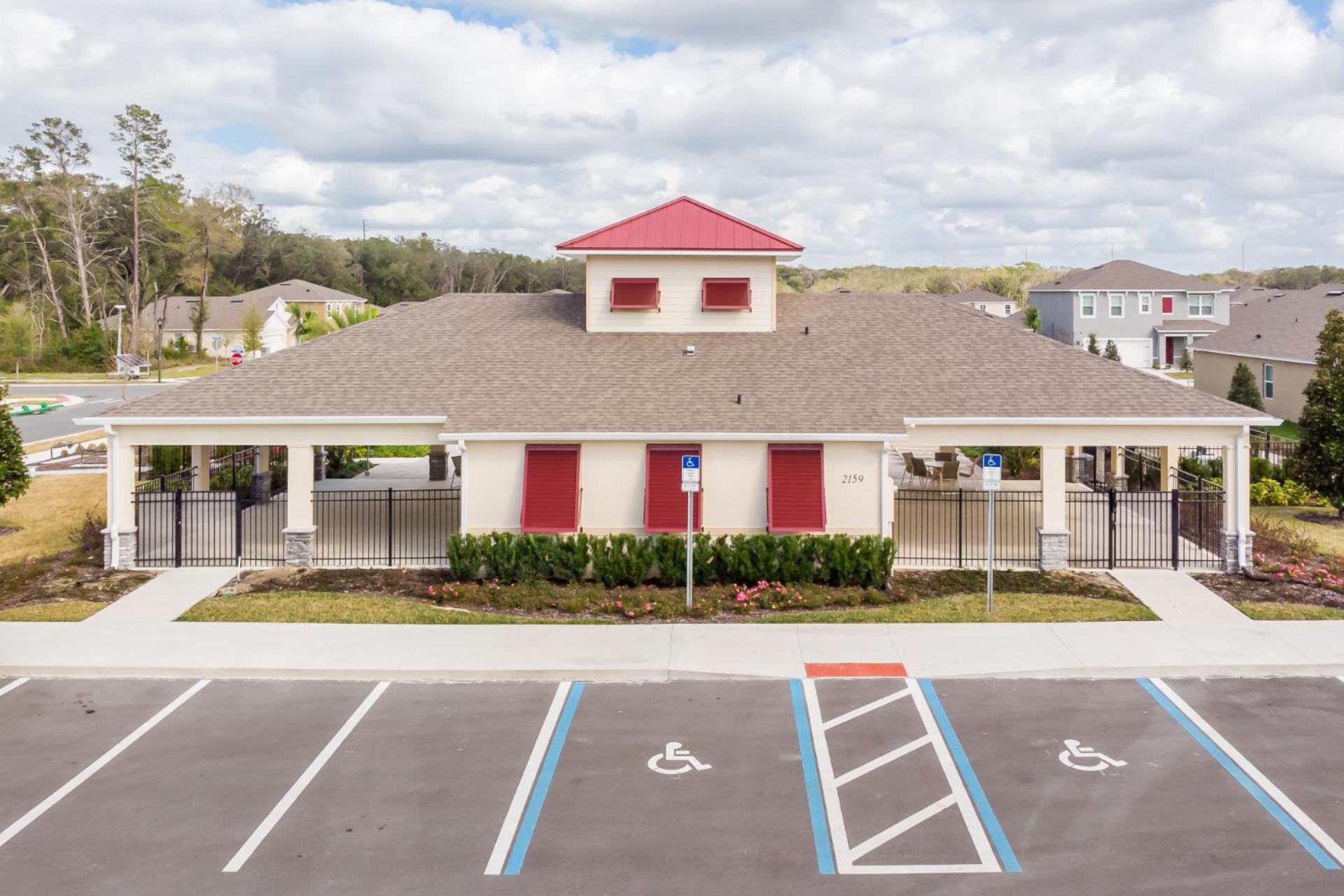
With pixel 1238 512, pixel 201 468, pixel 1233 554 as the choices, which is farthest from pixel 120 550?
pixel 1238 512

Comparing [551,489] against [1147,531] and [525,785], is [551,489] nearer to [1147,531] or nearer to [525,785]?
[525,785]

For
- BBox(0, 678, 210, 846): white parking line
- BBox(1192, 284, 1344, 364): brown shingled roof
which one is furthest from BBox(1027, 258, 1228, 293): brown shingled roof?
BBox(0, 678, 210, 846): white parking line

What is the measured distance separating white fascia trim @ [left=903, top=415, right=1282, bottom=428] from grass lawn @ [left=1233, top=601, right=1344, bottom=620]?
3.54 m

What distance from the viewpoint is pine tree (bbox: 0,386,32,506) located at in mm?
24422

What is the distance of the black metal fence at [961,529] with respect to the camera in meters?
21.7

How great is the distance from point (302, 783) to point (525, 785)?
224 cm

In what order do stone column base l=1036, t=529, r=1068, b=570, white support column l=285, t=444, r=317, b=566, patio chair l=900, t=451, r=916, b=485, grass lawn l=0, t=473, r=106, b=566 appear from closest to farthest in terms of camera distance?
stone column base l=1036, t=529, r=1068, b=570, white support column l=285, t=444, r=317, b=566, grass lawn l=0, t=473, r=106, b=566, patio chair l=900, t=451, r=916, b=485

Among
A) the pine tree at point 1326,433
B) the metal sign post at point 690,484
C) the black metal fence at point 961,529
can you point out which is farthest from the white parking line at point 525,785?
the pine tree at point 1326,433

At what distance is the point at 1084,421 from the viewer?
20844 mm

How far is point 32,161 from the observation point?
82.6 metres

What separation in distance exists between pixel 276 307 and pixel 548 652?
74.7m

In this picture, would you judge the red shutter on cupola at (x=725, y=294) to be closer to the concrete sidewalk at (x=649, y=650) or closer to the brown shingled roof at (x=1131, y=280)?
the concrete sidewalk at (x=649, y=650)

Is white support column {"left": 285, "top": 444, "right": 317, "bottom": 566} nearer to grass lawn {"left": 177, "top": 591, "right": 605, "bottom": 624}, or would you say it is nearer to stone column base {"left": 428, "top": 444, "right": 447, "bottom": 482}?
grass lawn {"left": 177, "top": 591, "right": 605, "bottom": 624}

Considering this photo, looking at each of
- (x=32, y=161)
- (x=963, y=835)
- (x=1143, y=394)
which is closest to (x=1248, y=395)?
(x=1143, y=394)
